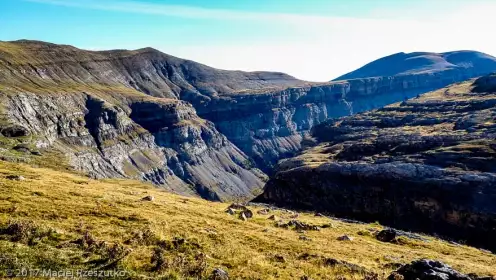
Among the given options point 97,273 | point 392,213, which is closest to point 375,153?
point 392,213

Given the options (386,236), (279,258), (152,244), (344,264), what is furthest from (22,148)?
(344,264)

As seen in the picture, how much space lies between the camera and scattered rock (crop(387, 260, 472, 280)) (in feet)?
89.1

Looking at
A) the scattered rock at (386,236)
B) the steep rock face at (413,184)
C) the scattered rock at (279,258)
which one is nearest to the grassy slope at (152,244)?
the scattered rock at (279,258)

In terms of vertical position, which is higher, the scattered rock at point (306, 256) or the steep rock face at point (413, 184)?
the scattered rock at point (306, 256)

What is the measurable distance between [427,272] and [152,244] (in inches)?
752

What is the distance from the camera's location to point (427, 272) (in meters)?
27.5

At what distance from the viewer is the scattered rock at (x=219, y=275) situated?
24.5 meters

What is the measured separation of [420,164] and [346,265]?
10385 centimetres

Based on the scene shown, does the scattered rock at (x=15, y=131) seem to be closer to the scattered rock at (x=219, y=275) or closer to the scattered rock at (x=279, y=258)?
the scattered rock at (x=279, y=258)

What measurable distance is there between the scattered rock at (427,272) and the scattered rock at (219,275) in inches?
458

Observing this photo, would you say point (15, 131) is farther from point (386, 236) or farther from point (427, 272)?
point (427, 272)

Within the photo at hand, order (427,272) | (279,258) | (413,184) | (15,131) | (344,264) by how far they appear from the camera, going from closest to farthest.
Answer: (427,272) → (279,258) → (344,264) → (413,184) → (15,131)

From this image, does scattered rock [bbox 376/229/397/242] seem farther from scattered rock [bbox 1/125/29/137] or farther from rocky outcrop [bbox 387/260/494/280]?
scattered rock [bbox 1/125/29/137]

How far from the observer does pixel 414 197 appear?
112m
